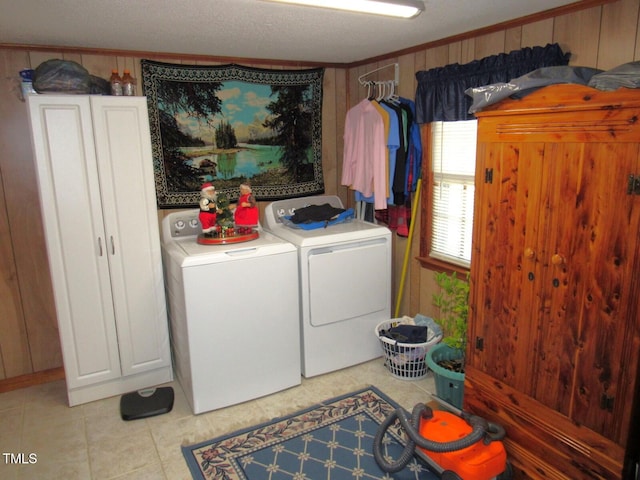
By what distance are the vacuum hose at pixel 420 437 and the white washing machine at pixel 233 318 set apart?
94 cm

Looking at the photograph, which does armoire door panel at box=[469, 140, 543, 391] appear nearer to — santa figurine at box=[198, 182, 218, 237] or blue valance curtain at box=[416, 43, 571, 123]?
→ blue valance curtain at box=[416, 43, 571, 123]

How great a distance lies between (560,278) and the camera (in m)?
1.89

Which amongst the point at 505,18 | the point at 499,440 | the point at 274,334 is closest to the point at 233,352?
the point at 274,334

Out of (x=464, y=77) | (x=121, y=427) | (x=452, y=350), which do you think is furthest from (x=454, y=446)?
(x=464, y=77)

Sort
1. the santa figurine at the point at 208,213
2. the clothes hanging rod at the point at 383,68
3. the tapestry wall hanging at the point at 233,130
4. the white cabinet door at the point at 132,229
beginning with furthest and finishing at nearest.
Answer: the clothes hanging rod at the point at 383,68 → the tapestry wall hanging at the point at 233,130 → the santa figurine at the point at 208,213 → the white cabinet door at the point at 132,229

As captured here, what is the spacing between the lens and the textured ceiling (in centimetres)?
220

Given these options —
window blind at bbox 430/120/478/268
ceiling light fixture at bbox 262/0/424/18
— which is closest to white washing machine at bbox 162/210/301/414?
window blind at bbox 430/120/478/268

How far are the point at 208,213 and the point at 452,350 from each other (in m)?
1.83

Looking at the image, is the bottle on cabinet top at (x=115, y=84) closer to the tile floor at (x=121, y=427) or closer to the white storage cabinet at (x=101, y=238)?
the white storage cabinet at (x=101, y=238)

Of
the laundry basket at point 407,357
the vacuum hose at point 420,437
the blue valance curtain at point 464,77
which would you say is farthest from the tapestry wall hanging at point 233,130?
the vacuum hose at point 420,437

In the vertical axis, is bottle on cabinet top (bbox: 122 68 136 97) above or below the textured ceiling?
below

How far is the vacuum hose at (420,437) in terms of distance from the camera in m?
2.03

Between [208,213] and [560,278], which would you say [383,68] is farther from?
[560,278]

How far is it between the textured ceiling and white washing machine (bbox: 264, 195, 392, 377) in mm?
1259
